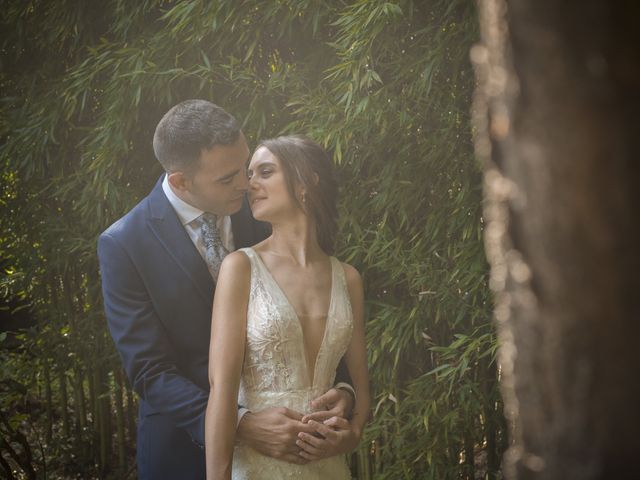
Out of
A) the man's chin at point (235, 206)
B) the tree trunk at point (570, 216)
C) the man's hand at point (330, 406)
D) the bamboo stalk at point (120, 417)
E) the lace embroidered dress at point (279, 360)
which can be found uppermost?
the man's chin at point (235, 206)

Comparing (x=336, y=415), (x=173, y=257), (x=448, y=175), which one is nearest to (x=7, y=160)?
(x=173, y=257)

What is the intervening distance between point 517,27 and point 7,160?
3.32 meters

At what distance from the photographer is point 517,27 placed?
80 cm

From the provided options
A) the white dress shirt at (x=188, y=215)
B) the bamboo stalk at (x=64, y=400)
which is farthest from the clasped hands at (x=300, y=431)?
the bamboo stalk at (x=64, y=400)

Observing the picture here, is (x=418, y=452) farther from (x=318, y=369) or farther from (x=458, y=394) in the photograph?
(x=318, y=369)

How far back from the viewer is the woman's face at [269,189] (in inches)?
79.7

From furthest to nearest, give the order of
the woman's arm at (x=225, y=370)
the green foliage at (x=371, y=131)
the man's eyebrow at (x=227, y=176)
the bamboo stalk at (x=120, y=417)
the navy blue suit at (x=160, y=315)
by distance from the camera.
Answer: the bamboo stalk at (x=120, y=417)
the green foliage at (x=371, y=131)
the man's eyebrow at (x=227, y=176)
the navy blue suit at (x=160, y=315)
the woman's arm at (x=225, y=370)

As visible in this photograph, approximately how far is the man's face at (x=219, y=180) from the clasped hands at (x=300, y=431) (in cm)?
60

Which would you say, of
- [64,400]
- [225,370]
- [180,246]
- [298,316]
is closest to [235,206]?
[180,246]

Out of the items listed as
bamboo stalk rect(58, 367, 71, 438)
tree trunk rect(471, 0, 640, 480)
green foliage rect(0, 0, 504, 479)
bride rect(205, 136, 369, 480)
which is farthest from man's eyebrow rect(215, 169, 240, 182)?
bamboo stalk rect(58, 367, 71, 438)

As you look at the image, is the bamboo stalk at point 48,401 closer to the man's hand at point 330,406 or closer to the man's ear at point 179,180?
the man's ear at point 179,180

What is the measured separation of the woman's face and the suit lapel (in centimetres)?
29

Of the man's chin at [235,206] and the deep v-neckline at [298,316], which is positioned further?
the man's chin at [235,206]

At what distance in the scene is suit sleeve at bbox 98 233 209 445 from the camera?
2.09 meters
